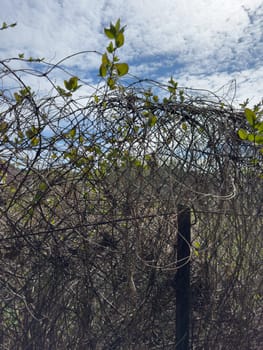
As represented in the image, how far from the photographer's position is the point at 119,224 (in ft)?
6.04

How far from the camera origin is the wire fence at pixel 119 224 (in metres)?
1.74

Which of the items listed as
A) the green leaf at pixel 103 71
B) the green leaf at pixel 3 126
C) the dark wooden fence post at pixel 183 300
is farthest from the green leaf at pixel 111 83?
the dark wooden fence post at pixel 183 300

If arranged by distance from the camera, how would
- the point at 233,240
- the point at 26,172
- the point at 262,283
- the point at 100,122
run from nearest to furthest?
1. the point at 26,172
2. the point at 100,122
3. the point at 233,240
4. the point at 262,283

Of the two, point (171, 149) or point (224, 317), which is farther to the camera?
point (224, 317)

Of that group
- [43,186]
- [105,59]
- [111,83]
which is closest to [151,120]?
[111,83]

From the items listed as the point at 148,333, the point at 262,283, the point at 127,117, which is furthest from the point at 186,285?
the point at 127,117

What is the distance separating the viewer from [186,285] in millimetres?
2020

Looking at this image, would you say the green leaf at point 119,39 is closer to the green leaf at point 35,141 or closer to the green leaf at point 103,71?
the green leaf at point 103,71

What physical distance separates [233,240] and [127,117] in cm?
100

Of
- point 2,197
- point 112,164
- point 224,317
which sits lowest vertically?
point 224,317

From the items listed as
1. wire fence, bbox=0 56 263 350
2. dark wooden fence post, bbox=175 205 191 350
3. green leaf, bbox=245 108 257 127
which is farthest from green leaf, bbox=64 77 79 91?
dark wooden fence post, bbox=175 205 191 350

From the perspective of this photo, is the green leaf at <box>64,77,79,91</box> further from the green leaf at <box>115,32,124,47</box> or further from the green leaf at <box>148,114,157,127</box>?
the green leaf at <box>148,114,157,127</box>

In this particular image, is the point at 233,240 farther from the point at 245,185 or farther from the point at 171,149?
the point at 171,149

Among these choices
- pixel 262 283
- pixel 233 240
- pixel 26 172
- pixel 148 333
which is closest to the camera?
pixel 26 172
